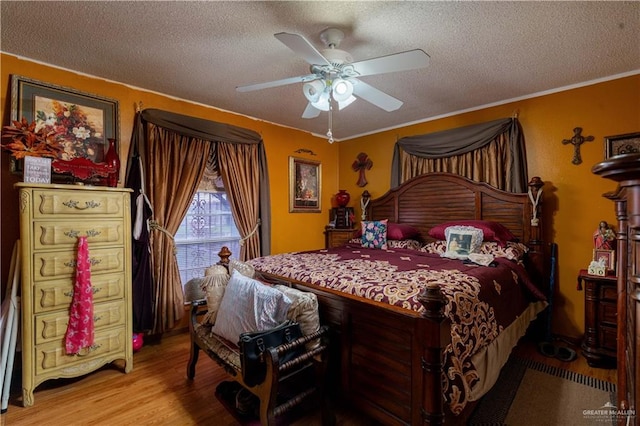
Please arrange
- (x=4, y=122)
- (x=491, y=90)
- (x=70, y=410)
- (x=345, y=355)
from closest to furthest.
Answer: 1. (x=345, y=355)
2. (x=70, y=410)
3. (x=4, y=122)
4. (x=491, y=90)

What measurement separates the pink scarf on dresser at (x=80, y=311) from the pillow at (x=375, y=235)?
2.71 m

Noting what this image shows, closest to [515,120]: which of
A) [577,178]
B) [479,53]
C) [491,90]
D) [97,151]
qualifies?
[491,90]

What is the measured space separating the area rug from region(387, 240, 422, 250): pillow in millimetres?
1464

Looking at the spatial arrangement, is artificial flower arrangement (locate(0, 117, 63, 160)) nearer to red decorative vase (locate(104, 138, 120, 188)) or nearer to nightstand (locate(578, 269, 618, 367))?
red decorative vase (locate(104, 138, 120, 188))

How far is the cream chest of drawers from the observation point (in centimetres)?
196

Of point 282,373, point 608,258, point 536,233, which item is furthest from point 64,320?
point 608,258

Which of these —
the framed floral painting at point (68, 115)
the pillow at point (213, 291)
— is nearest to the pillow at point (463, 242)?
the pillow at point (213, 291)

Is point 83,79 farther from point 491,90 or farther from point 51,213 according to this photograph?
point 491,90

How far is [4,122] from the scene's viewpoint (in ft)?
7.29

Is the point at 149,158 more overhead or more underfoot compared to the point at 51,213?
more overhead

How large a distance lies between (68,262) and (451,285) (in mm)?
2653

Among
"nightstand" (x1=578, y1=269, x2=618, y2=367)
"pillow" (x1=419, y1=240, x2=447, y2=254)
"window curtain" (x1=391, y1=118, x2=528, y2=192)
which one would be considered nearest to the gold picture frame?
"window curtain" (x1=391, y1=118, x2=528, y2=192)

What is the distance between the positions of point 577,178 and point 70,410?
4.56 m

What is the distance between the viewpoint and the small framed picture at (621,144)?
2.54 m
